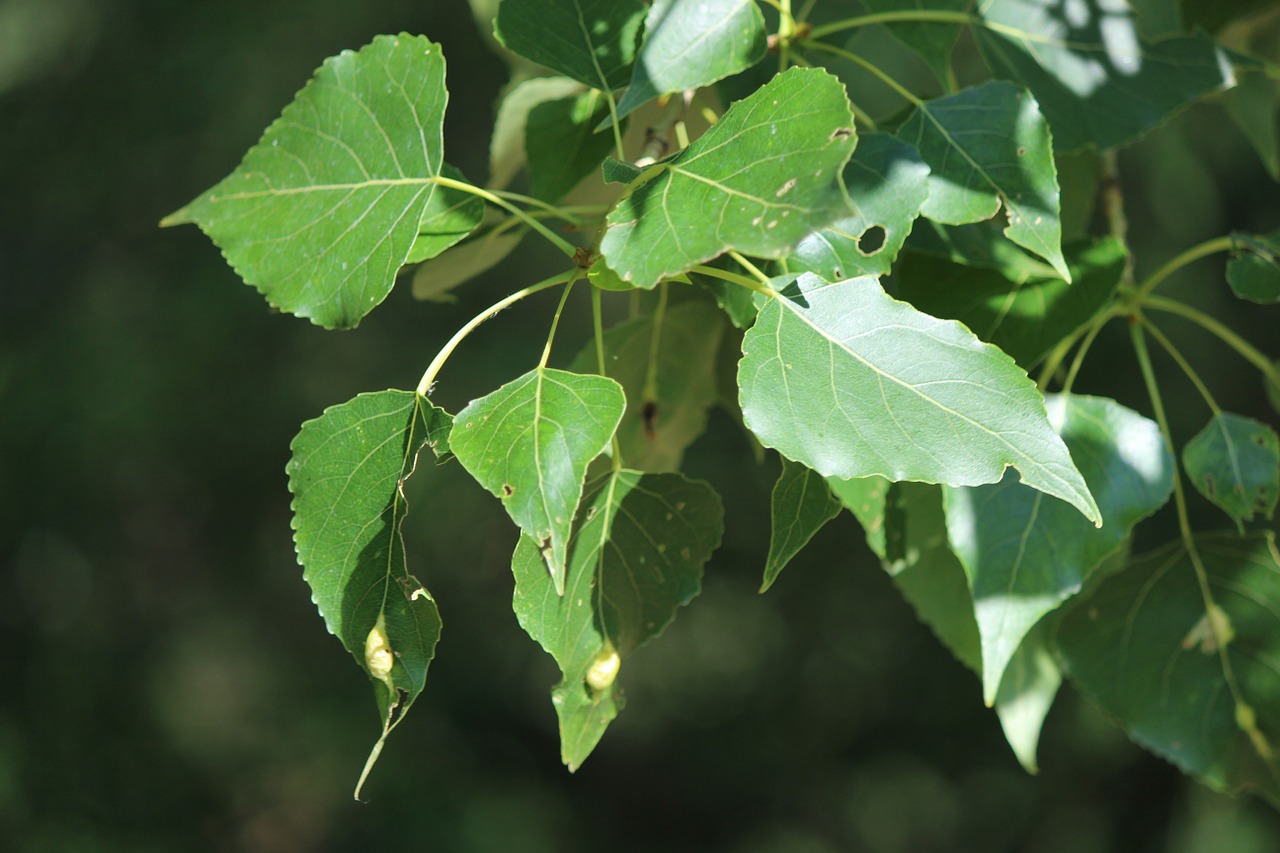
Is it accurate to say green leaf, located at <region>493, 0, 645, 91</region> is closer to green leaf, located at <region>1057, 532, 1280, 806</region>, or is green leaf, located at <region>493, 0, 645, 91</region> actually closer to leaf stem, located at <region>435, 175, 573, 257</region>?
leaf stem, located at <region>435, 175, 573, 257</region>

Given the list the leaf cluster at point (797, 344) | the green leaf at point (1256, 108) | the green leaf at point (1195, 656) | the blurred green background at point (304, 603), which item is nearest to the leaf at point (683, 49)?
the leaf cluster at point (797, 344)

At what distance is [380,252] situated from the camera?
46cm

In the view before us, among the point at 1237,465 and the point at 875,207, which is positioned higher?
the point at 875,207

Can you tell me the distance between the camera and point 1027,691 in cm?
69

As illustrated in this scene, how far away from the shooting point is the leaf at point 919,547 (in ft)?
1.79

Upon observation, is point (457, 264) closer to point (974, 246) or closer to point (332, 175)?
point (332, 175)

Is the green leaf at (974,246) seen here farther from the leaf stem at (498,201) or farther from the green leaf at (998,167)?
the leaf stem at (498,201)

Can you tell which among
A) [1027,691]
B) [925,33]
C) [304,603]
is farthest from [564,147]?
[304,603]

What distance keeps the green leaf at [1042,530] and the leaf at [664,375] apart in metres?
0.21

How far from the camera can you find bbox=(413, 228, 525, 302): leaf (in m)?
0.63

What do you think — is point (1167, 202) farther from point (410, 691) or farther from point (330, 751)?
point (330, 751)

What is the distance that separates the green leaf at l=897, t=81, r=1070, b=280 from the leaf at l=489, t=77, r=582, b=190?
30 cm

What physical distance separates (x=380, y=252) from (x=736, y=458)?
2566 mm

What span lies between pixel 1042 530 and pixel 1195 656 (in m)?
0.19
